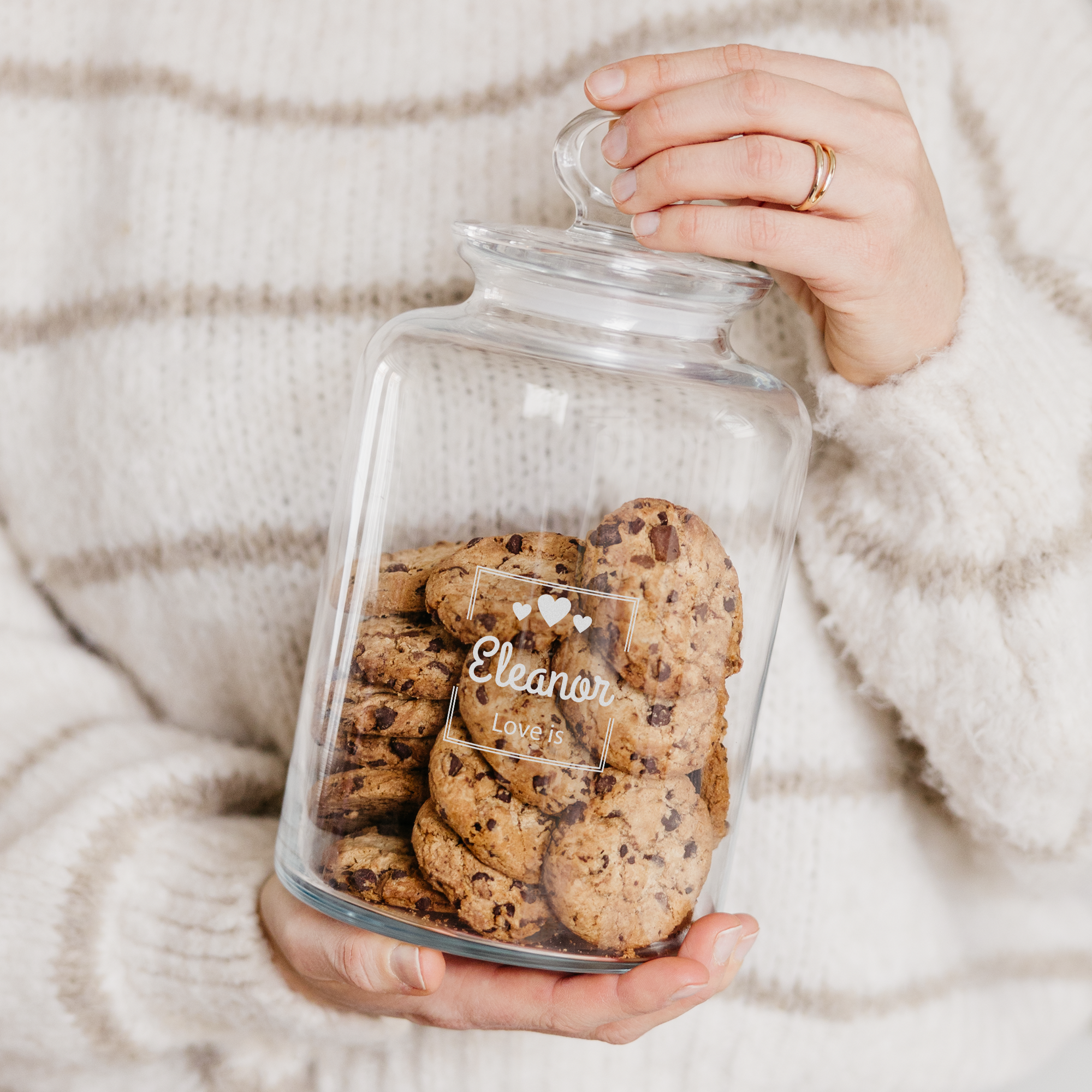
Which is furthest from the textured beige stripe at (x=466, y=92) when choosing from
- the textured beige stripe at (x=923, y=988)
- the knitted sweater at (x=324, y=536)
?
the textured beige stripe at (x=923, y=988)

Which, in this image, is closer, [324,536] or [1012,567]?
[1012,567]

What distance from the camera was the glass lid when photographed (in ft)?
1.64

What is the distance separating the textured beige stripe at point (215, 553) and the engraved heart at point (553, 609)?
0.38 m

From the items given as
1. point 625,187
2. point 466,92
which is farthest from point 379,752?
point 466,92

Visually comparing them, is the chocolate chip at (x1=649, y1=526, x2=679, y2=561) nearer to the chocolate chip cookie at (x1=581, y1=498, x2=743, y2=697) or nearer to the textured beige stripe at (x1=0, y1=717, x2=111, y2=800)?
the chocolate chip cookie at (x1=581, y1=498, x2=743, y2=697)

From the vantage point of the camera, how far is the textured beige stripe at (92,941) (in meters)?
0.72

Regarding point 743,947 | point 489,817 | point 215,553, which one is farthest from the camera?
point 215,553

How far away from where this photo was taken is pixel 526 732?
0.47m

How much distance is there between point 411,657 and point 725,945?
0.25 meters

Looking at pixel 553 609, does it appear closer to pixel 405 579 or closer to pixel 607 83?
pixel 405 579

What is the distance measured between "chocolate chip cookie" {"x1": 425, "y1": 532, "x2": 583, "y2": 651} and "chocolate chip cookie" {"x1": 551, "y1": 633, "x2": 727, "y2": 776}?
0.01 m

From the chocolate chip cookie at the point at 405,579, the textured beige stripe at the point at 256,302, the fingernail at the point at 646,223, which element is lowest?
the chocolate chip cookie at the point at 405,579

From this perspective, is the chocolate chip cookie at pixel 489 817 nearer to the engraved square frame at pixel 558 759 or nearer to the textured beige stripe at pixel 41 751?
the engraved square frame at pixel 558 759

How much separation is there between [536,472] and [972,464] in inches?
12.1
